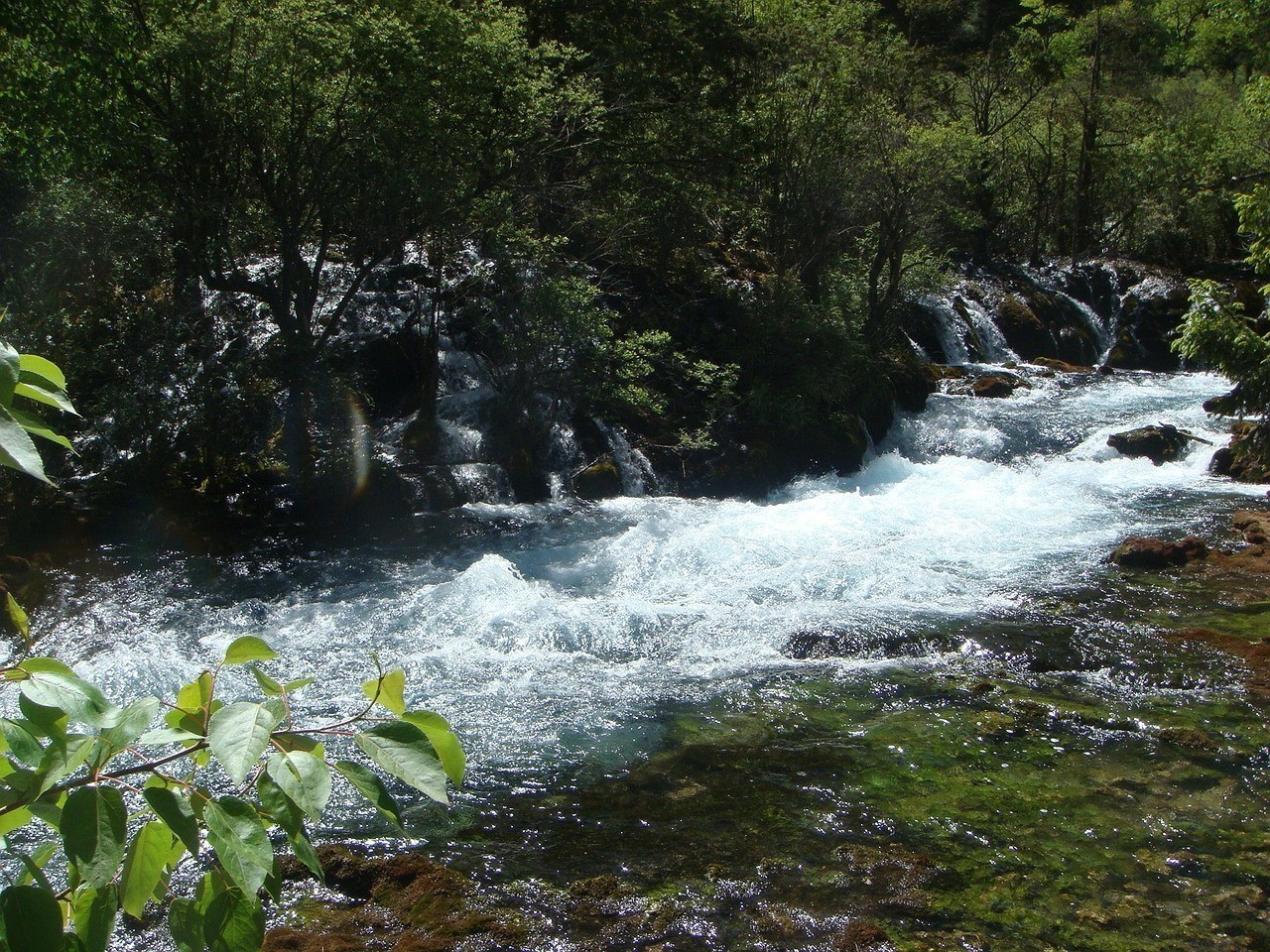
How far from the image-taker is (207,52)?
38.5 feet

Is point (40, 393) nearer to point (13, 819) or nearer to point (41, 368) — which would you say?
point (41, 368)

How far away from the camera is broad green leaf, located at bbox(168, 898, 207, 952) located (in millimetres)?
1325

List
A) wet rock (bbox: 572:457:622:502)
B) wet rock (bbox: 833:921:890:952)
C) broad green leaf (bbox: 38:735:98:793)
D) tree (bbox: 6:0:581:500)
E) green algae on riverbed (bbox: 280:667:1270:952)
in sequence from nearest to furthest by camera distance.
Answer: broad green leaf (bbox: 38:735:98:793) → wet rock (bbox: 833:921:890:952) → green algae on riverbed (bbox: 280:667:1270:952) → tree (bbox: 6:0:581:500) → wet rock (bbox: 572:457:622:502)

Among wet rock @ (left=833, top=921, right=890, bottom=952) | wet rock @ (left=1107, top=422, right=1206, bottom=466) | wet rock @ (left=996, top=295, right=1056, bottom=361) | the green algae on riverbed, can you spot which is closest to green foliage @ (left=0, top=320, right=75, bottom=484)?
the green algae on riverbed

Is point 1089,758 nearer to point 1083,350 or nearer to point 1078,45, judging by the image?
point 1083,350

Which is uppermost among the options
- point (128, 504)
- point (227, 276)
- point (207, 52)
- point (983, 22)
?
point (983, 22)

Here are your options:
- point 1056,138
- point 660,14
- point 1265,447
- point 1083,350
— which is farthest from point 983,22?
point 1265,447

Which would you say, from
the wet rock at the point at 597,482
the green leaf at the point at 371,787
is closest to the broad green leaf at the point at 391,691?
the green leaf at the point at 371,787

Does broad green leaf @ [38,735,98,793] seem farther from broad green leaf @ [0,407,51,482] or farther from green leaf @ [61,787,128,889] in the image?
broad green leaf @ [0,407,51,482]

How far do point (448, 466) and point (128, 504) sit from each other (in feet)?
13.2

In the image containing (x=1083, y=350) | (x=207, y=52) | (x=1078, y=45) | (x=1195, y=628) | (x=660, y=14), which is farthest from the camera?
(x=1078, y=45)

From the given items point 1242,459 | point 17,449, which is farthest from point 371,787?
point 1242,459

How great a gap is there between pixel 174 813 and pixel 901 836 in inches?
205

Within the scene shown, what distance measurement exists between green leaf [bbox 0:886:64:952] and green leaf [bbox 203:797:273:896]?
0.20 meters
